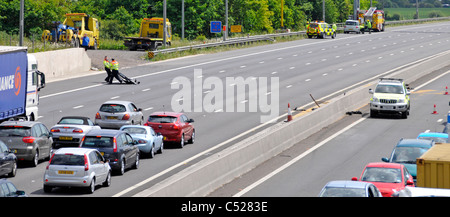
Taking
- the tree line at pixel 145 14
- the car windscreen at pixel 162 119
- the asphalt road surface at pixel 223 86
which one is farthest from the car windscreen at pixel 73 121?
the tree line at pixel 145 14

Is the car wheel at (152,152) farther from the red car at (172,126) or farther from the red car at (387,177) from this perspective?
the red car at (387,177)

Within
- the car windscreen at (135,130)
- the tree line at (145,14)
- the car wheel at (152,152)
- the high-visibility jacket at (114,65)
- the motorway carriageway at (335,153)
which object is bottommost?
the motorway carriageway at (335,153)

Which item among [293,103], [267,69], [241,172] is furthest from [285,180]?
[267,69]

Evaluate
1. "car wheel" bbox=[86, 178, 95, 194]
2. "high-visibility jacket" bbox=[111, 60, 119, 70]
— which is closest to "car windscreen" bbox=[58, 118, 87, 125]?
"car wheel" bbox=[86, 178, 95, 194]

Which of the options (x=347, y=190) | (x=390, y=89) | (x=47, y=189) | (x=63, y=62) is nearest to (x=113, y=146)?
(x=47, y=189)

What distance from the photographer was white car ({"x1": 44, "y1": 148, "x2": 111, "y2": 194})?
24.0 m

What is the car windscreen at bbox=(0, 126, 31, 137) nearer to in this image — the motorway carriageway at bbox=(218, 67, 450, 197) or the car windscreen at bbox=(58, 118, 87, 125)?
the car windscreen at bbox=(58, 118, 87, 125)

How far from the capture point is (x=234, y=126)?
39.3m

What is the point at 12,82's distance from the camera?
1264 inches

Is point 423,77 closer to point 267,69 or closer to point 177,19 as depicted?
point 267,69

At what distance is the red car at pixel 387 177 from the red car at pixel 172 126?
437 inches

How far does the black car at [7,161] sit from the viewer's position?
25.5 meters

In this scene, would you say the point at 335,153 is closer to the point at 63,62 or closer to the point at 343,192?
the point at 343,192
